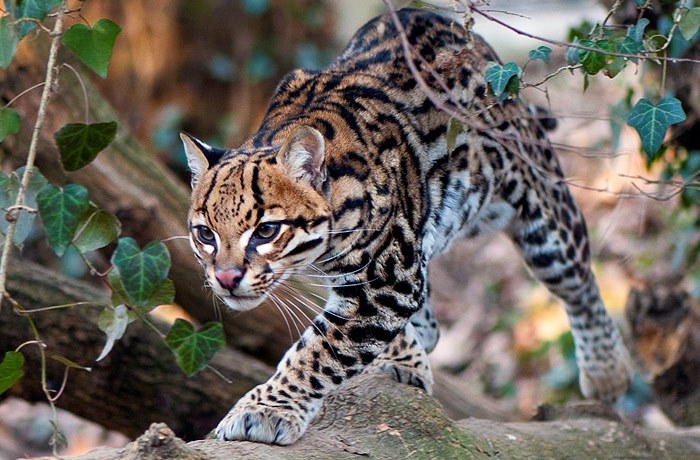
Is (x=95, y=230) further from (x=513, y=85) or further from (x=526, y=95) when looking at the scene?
(x=526, y=95)

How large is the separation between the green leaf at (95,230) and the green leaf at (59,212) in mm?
124

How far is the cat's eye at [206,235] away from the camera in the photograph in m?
3.38

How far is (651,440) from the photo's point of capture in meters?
4.74

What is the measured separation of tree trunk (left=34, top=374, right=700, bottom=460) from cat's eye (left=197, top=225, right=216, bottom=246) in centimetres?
70

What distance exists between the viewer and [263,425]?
354 centimetres

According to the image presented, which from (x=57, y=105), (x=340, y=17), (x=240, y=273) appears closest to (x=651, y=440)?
(x=240, y=273)

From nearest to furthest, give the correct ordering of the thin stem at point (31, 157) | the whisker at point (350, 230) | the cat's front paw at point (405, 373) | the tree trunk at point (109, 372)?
the thin stem at point (31, 157)
the whisker at point (350, 230)
the cat's front paw at point (405, 373)
the tree trunk at point (109, 372)

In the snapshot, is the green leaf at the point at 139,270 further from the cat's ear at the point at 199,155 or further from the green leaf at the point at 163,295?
the cat's ear at the point at 199,155

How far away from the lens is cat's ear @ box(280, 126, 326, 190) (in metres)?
3.43

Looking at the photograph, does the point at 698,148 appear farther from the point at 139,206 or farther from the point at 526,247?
the point at 139,206


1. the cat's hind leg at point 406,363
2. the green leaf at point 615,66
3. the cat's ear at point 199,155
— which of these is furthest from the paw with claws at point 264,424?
the green leaf at point 615,66

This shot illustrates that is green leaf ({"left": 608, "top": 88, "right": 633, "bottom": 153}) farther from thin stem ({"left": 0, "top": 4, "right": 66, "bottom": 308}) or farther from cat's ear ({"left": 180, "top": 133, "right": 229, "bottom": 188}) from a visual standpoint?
thin stem ({"left": 0, "top": 4, "right": 66, "bottom": 308})

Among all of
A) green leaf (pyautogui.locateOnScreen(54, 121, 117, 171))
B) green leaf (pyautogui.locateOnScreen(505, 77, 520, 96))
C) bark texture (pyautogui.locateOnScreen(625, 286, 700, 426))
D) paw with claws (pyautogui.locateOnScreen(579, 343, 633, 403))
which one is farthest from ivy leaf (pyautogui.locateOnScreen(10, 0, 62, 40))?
bark texture (pyautogui.locateOnScreen(625, 286, 700, 426))

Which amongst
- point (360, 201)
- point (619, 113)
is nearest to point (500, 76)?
point (360, 201)
